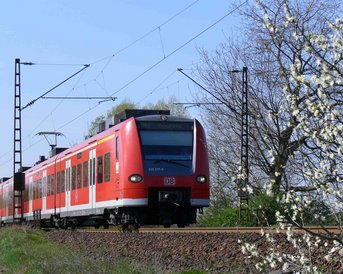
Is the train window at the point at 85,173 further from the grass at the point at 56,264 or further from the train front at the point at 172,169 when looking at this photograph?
the grass at the point at 56,264

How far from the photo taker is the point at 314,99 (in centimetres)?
513

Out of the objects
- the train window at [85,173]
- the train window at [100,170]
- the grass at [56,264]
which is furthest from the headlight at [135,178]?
the grass at [56,264]

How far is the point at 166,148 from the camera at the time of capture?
760 inches

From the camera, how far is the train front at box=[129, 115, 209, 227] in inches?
749

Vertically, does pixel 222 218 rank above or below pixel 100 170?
below

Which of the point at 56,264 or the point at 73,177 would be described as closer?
the point at 56,264

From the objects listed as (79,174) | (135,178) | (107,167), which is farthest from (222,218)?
(135,178)

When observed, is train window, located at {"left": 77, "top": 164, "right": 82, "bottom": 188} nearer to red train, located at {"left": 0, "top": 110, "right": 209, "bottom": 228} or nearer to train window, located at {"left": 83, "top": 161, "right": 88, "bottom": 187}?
train window, located at {"left": 83, "top": 161, "right": 88, "bottom": 187}

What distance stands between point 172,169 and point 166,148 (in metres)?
0.58

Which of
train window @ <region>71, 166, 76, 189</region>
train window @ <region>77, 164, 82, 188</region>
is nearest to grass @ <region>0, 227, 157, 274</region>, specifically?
train window @ <region>77, 164, 82, 188</region>

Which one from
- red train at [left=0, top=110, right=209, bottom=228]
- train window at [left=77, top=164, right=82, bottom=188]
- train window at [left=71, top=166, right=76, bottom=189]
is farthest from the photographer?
train window at [left=71, top=166, right=76, bottom=189]

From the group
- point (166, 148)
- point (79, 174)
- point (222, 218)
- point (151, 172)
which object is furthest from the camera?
point (222, 218)

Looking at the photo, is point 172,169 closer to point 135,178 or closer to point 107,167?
point 135,178

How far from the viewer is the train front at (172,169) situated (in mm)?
19016
